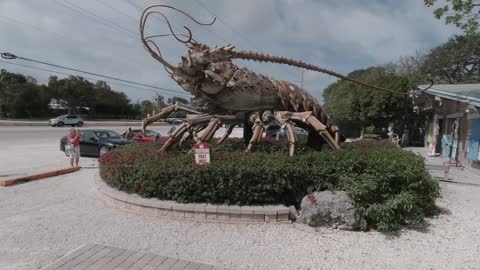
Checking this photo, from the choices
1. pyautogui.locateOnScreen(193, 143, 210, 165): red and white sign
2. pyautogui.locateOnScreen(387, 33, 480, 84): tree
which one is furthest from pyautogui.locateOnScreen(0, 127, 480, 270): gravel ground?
pyautogui.locateOnScreen(387, 33, 480, 84): tree

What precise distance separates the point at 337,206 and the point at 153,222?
10.9 feet

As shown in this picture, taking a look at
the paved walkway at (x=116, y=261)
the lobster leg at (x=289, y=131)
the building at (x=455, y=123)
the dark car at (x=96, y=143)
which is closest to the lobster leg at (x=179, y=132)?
the lobster leg at (x=289, y=131)

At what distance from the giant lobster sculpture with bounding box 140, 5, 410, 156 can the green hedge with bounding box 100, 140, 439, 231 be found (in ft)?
2.27

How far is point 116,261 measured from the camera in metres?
4.35

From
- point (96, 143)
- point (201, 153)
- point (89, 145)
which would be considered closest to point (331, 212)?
point (201, 153)

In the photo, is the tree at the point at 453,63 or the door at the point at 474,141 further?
the tree at the point at 453,63

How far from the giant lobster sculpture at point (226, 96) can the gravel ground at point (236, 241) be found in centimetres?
188

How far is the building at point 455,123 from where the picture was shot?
45.4 feet

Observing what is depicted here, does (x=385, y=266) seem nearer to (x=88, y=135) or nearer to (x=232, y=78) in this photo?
(x=232, y=78)

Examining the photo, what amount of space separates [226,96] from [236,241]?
127 inches

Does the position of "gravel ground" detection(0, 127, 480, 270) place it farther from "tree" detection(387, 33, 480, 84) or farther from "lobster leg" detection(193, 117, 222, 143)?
"tree" detection(387, 33, 480, 84)

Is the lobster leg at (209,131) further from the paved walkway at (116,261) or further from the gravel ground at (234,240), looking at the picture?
the paved walkway at (116,261)

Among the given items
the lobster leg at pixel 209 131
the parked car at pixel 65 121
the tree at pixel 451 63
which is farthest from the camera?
the parked car at pixel 65 121

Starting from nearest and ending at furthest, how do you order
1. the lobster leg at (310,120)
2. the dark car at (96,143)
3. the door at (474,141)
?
the lobster leg at (310,120)
the door at (474,141)
the dark car at (96,143)
